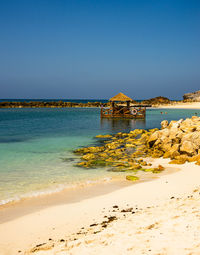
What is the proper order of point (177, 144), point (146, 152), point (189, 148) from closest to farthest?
point (189, 148)
point (177, 144)
point (146, 152)

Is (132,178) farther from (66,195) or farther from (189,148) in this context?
(189,148)

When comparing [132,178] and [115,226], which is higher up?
[115,226]

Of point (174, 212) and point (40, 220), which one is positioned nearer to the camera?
point (174, 212)

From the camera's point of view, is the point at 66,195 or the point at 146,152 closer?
the point at 66,195

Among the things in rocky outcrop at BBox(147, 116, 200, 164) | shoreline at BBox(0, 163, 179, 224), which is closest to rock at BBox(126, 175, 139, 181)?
shoreline at BBox(0, 163, 179, 224)

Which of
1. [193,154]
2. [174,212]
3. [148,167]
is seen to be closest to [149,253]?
[174,212]

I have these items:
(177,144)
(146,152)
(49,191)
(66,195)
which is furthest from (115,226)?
(146,152)

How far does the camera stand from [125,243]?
4031 mm

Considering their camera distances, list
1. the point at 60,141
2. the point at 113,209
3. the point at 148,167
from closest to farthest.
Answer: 1. the point at 113,209
2. the point at 148,167
3. the point at 60,141

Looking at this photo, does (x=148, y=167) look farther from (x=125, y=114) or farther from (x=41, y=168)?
(x=125, y=114)

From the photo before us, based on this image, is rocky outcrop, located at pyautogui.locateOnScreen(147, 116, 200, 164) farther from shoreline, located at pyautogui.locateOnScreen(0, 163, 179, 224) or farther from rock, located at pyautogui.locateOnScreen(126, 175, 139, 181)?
rock, located at pyautogui.locateOnScreen(126, 175, 139, 181)

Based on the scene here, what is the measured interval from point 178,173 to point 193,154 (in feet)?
8.64

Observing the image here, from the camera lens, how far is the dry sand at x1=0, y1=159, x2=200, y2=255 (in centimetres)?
394

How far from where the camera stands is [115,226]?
4812 mm
